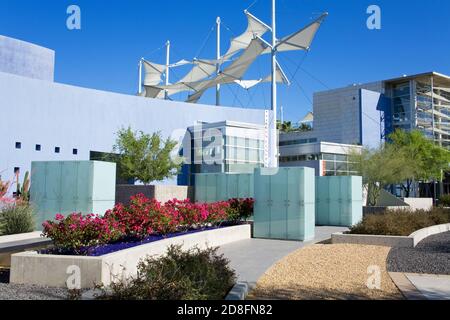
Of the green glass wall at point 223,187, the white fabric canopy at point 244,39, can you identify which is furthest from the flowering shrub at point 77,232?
the white fabric canopy at point 244,39

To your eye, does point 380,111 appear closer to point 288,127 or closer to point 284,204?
point 288,127

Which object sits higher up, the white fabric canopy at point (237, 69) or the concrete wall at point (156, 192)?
the white fabric canopy at point (237, 69)

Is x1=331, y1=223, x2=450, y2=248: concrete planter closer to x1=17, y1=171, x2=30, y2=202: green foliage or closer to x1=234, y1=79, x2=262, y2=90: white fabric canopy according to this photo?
x1=17, y1=171, x2=30, y2=202: green foliage

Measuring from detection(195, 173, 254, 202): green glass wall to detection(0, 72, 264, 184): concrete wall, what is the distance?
38.0ft

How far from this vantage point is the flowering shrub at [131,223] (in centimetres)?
892

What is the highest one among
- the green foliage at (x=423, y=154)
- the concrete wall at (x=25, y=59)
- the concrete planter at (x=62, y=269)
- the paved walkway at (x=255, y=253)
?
the concrete wall at (x=25, y=59)

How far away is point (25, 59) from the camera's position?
39062 mm

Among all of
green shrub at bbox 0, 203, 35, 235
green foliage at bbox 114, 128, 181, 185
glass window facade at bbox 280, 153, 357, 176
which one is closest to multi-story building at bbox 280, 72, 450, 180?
glass window facade at bbox 280, 153, 357, 176

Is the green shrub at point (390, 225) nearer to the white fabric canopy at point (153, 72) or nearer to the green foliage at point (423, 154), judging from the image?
the green foliage at point (423, 154)

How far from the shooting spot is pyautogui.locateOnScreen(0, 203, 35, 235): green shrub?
13884 millimetres

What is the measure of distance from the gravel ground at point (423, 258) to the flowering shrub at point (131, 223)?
5.61 m
